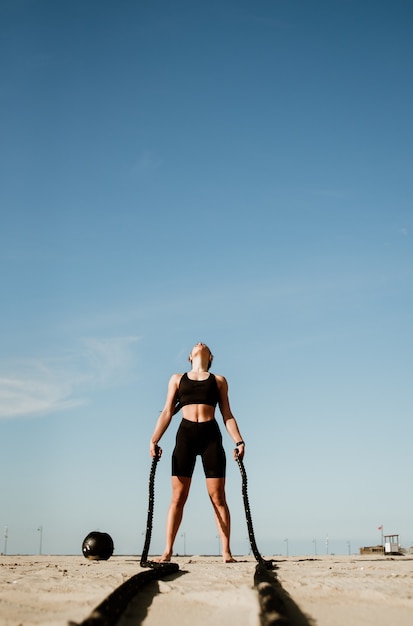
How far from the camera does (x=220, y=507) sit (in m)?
8.34

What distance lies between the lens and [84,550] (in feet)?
37.0

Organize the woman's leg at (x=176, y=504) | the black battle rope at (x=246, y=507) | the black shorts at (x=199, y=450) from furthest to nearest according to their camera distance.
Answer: the black shorts at (x=199, y=450)
the woman's leg at (x=176, y=504)
the black battle rope at (x=246, y=507)

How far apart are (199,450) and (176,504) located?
30.4 inches

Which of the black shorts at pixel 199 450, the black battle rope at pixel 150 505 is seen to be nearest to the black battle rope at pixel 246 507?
the black shorts at pixel 199 450

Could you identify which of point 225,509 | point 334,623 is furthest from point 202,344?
point 334,623

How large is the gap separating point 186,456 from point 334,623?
535 centimetres

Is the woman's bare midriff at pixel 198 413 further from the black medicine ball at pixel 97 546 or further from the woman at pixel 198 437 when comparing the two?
the black medicine ball at pixel 97 546

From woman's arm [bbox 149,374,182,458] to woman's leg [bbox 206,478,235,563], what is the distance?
2.78 feet

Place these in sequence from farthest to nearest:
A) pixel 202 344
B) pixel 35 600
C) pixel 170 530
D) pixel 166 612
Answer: pixel 202 344, pixel 170 530, pixel 35 600, pixel 166 612

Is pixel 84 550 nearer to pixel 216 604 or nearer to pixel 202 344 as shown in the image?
pixel 202 344

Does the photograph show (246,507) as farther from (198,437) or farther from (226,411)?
(226,411)

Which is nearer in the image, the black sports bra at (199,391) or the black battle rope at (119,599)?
the black battle rope at (119,599)

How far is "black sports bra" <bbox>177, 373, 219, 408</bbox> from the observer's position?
28.7 feet

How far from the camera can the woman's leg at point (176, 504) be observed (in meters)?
8.23
